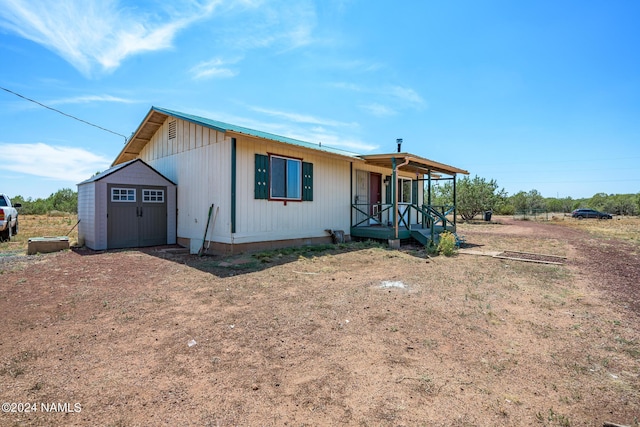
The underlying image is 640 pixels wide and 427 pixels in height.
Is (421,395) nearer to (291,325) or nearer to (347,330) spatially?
(347,330)

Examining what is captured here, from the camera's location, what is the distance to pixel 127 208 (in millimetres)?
9492

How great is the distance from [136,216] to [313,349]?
8.56m

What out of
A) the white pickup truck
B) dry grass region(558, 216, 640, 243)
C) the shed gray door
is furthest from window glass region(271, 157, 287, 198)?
dry grass region(558, 216, 640, 243)

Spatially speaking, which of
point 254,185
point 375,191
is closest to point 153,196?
point 254,185

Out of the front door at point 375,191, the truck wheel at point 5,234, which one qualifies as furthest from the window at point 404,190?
the truck wheel at point 5,234

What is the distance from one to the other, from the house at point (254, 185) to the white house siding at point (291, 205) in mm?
27

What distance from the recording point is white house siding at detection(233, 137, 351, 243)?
8453mm

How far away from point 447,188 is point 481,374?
95.4ft

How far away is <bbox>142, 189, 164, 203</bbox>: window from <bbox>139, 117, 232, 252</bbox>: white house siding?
0.52 meters

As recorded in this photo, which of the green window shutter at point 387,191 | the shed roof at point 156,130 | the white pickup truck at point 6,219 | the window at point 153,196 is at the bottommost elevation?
the white pickup truck at point 6,219

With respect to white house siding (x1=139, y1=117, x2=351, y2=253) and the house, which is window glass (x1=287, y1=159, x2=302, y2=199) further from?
white house siding (x1=139, y1=117, x2=351, y2=253)

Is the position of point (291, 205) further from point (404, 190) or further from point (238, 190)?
point (404, 190)

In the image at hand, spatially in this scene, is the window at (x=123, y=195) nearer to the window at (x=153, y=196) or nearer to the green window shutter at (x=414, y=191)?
the window at (x=153, y=196)

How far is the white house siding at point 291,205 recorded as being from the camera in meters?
8.45
